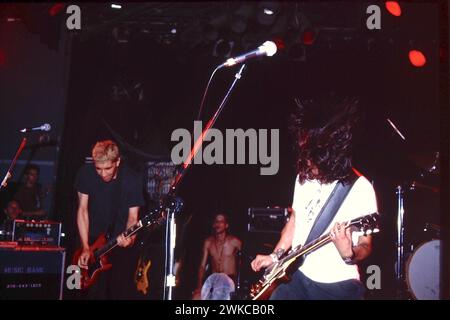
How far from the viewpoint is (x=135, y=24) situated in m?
4.38

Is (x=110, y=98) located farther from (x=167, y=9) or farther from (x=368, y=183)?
(x=368, y=183)

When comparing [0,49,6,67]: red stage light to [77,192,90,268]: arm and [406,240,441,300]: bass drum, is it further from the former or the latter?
[406,240,441,300]: bass drum

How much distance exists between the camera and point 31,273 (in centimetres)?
378

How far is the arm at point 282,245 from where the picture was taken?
3562mm

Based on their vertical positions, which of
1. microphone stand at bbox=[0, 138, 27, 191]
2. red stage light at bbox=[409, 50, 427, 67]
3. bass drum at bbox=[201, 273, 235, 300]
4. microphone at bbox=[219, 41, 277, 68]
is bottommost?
bass drum at bbox=[201, 273, 235, 300]

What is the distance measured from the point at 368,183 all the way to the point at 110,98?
2358 millimetres

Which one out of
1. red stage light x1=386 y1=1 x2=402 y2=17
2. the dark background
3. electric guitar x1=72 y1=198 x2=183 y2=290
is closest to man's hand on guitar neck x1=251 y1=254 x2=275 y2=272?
the dark background

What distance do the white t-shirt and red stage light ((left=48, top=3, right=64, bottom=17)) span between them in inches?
100

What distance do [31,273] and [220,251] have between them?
1.51m

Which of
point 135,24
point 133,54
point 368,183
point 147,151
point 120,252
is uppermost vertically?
point 135,24

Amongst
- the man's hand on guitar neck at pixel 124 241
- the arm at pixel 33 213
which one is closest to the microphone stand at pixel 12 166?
the arm at pixel 33 213

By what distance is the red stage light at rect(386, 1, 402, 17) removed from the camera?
409 centimetres

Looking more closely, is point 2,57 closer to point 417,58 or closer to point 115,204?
point 115,204
